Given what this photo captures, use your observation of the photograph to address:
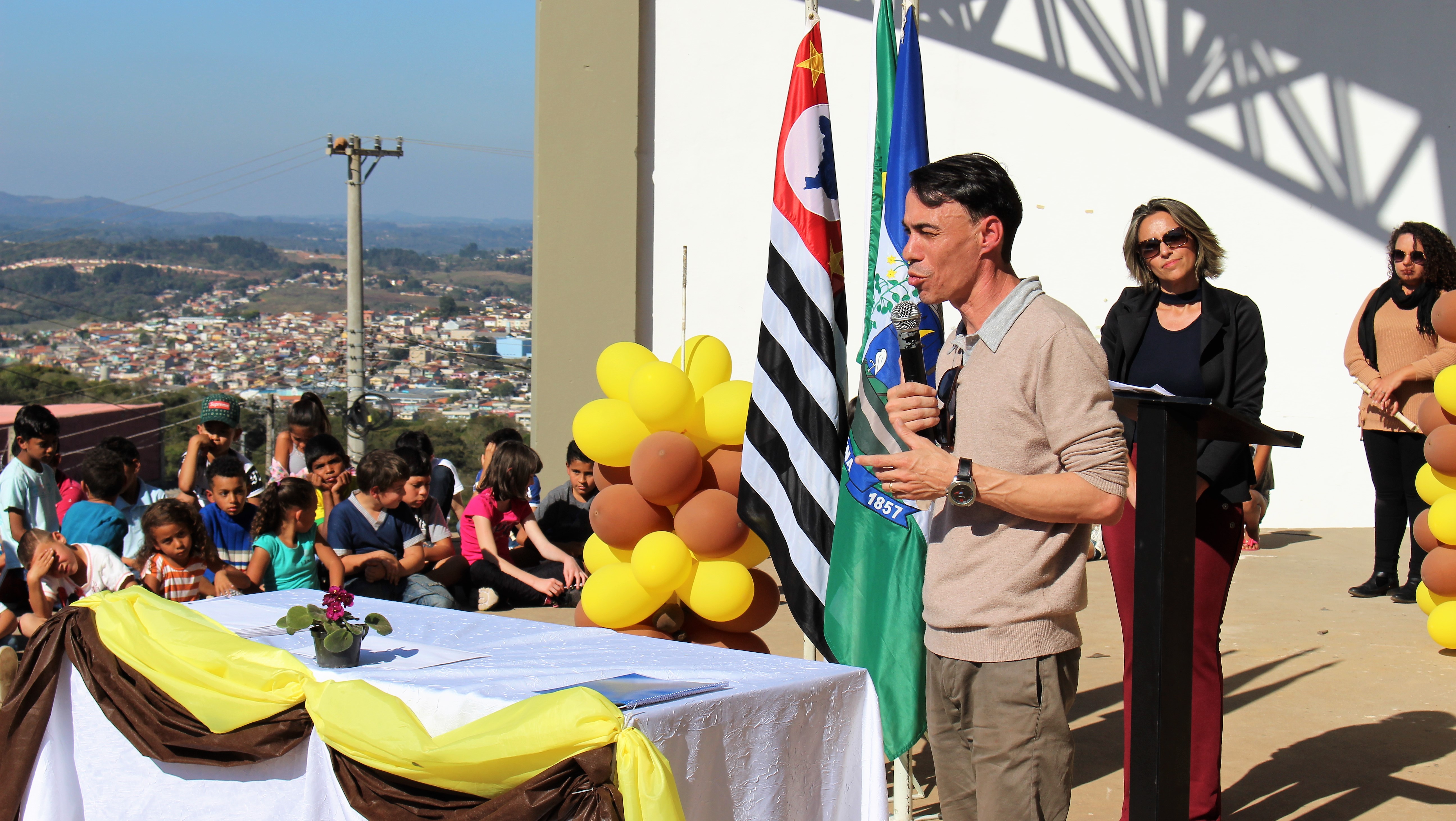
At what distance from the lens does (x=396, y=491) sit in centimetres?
567

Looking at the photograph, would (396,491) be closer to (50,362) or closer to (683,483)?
(683,483)

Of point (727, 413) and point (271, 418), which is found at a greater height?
point (727, 413)

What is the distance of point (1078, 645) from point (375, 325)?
17.8 metres

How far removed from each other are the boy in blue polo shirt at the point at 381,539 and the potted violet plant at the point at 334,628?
119 inches

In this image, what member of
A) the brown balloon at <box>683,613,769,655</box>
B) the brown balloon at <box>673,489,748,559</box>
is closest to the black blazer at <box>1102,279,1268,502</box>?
the brown balloon at <box>673,489,748,559</box>

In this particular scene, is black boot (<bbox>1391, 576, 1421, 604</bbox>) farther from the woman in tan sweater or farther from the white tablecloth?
the white tablecloth

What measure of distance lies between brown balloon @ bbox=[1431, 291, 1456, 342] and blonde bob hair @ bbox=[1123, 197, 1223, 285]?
93.7 inches

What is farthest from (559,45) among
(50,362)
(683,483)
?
(50,362)

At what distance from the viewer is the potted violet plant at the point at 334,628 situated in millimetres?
2455

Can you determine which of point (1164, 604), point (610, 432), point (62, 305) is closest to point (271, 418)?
point (610, 432)

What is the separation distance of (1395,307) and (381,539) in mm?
5306

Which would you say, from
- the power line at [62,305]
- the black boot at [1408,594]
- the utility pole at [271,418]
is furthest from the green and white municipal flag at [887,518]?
the power line at [62,305]

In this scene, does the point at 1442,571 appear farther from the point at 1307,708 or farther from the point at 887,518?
the point at 887,518

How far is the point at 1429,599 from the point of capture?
4.92 metres
